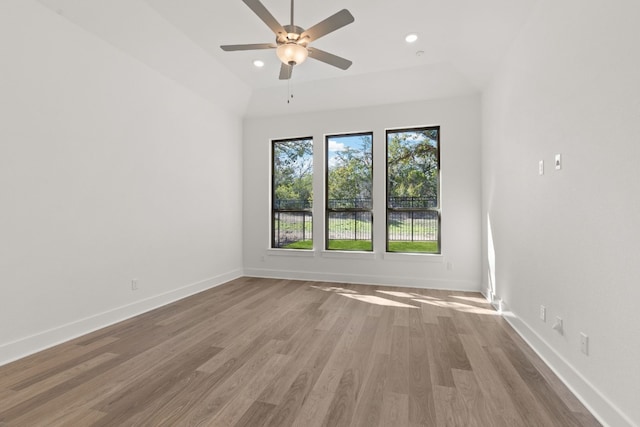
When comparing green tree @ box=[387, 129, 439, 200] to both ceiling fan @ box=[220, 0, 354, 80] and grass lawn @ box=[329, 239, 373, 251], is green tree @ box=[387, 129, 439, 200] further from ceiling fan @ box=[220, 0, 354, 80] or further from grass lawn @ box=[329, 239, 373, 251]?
ceiling fan @ box=[220, 0, 354, 80]

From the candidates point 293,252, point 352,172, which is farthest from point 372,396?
point 352,172

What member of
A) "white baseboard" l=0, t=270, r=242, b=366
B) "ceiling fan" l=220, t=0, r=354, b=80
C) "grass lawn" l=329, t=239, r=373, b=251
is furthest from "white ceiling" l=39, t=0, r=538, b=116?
"white baseboard" l=0, t=270, r=242, b=366

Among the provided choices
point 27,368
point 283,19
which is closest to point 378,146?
point 283,19

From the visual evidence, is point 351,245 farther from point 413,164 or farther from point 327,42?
point 327,42

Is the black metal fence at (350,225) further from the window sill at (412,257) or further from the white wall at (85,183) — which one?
the white wall at (85,183)

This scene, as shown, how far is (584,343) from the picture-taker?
1894mm

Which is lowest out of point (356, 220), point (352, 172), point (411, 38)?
point (356, 220)

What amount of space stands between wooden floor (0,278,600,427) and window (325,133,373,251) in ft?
6.05

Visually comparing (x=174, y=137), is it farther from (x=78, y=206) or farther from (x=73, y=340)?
(x=73, y=340)

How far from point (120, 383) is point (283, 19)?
353cm

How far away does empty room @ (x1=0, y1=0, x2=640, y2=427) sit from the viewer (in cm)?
179

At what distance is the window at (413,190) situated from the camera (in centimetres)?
484

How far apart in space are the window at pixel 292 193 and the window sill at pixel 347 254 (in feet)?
1.30

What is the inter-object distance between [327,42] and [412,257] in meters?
3.25
